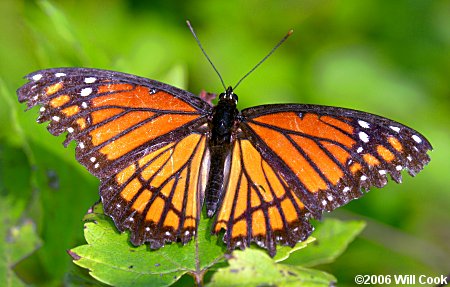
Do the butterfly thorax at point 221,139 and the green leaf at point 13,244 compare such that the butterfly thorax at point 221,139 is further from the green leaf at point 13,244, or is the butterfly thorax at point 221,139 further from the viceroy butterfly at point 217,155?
the green leaf at point 13,244

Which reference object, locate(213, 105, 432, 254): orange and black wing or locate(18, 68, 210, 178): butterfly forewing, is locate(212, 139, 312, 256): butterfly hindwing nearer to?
locate(213, 105, 432, 254): orange and black wing

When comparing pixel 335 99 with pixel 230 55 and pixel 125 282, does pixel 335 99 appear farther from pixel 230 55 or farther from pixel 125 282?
pixel 125 282

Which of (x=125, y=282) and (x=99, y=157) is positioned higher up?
(x=99, y=157)

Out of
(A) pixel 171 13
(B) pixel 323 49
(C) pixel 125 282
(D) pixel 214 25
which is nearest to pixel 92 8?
(A) pixel 171 13

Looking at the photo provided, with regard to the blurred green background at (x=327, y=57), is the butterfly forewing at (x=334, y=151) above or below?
below

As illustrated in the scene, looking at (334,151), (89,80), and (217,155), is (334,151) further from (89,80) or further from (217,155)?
(89,80)

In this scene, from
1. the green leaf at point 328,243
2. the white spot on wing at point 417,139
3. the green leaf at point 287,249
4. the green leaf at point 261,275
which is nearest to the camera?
the green leaf at point 261,275

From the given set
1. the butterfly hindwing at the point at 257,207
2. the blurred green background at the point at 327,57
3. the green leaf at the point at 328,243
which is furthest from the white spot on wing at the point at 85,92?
the blurred green background at the point at 327,57
